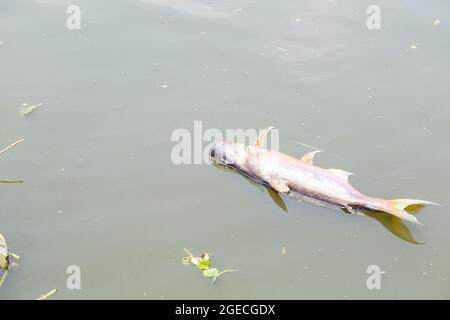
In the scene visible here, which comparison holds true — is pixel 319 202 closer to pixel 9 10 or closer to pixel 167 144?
pixel 167 144

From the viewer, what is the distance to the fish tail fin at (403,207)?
15.3 feet

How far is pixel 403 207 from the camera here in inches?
185

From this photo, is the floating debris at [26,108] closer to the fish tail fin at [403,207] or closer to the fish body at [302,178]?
the fish body at [302,178]

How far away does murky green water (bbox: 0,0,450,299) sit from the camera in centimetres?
449

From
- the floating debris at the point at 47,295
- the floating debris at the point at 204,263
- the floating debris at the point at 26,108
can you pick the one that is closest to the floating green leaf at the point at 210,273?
the floating debris at the point at 204,263

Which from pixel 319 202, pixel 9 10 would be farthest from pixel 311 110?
pixel 9 10

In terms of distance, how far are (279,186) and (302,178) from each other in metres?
0.21

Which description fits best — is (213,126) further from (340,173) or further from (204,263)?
(204,263)

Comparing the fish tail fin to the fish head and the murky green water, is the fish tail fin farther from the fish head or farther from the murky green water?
the fish head

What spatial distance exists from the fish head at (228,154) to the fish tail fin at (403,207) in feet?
4.38

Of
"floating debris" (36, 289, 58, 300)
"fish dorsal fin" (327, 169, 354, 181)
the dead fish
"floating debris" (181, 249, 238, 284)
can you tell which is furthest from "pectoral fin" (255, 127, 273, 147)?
"floating debris" (36, 289, 58, 300)

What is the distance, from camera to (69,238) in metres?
4.61

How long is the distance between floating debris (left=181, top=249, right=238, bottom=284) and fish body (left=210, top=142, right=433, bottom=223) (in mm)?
946

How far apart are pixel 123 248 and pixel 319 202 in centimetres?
171
